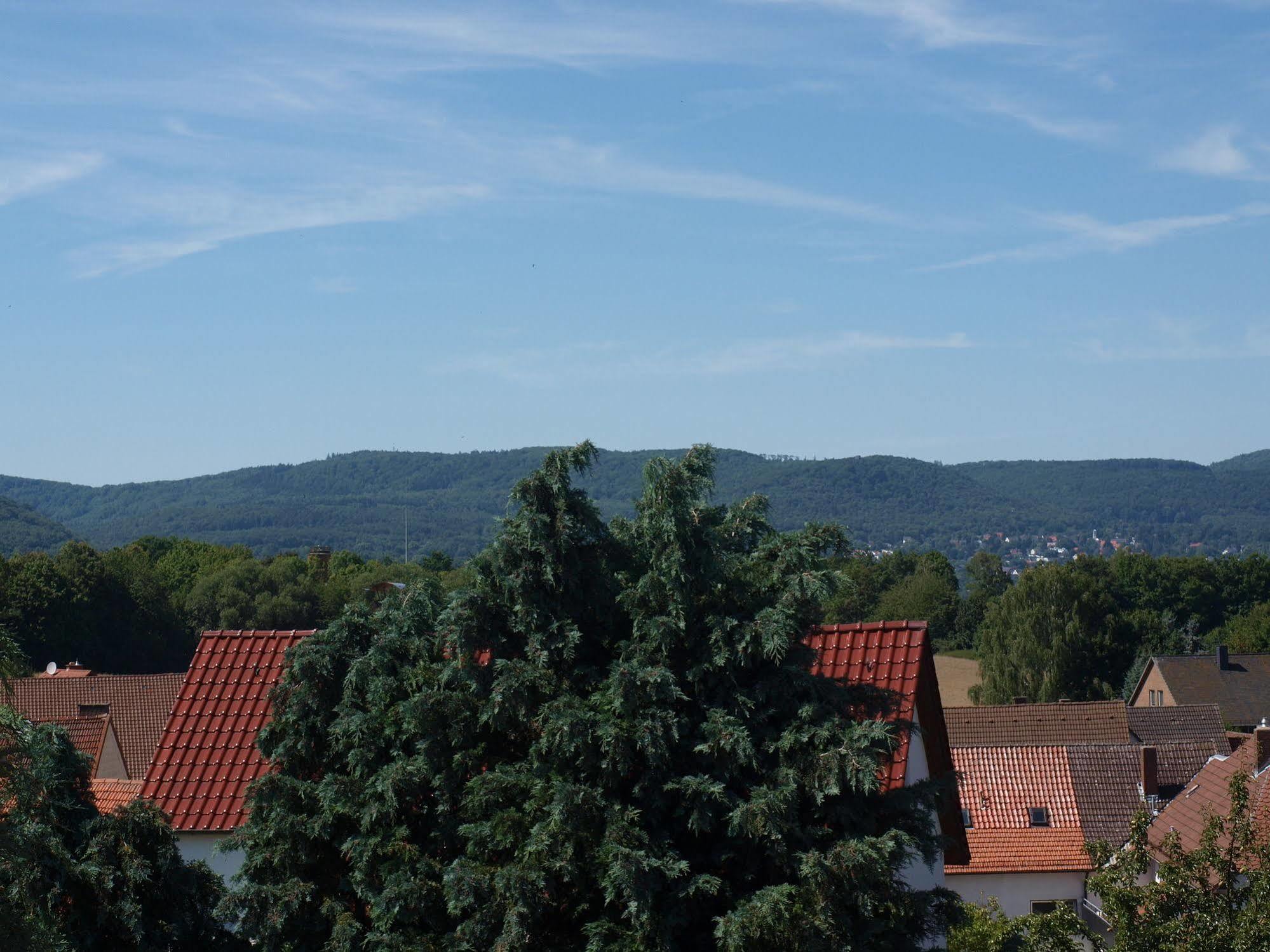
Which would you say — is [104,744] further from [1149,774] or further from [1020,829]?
[1149,774]

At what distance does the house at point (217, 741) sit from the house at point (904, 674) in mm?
4442

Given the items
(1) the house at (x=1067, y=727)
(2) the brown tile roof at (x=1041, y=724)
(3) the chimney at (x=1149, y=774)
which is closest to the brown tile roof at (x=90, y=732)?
(1) the house at (x=1067, y=727)

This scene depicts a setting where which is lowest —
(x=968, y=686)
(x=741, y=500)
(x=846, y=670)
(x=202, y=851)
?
(x=968, y=686)

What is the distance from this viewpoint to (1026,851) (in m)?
33.0

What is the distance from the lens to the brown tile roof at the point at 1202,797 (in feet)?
77.5

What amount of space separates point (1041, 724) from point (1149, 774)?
1228 centimetres

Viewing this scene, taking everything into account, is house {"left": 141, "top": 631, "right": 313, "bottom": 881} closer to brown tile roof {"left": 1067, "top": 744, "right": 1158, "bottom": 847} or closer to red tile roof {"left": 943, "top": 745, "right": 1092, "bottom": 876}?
red tile roof {"left": 943, "top": 745, "right": 1092, "bottom": 876}

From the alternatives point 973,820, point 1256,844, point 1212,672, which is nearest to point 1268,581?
point 1212,672

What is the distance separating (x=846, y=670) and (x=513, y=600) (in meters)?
2.95

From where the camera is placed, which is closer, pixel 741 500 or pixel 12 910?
pixel 12 910

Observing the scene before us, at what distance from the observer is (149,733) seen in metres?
47.9

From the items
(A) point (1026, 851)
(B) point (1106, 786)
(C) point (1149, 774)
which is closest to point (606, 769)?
(A) point (1026, 851)

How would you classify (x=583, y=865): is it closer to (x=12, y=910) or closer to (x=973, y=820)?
(x=12, y=910)

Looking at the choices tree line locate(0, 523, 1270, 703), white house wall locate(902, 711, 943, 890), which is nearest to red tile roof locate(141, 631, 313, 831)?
white house wall locate(902, 711, 943, 890)
